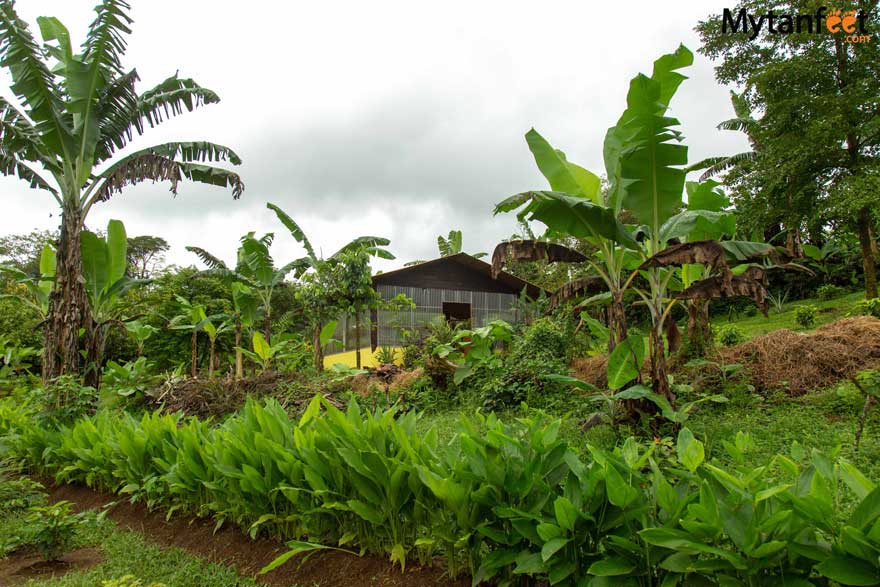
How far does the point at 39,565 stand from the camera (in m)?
3.34

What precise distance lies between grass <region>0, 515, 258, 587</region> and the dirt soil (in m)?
0.08

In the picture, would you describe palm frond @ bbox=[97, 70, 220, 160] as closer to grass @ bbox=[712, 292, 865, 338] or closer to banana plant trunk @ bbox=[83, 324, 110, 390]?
banana plant trunk @ bbox=[83, 324, 110, 390]

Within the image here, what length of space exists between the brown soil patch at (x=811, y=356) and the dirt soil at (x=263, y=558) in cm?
460

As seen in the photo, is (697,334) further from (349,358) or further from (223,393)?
(349,358)

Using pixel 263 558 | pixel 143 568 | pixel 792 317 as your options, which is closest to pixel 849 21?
pixel 792 317

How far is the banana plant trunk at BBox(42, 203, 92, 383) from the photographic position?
22.5ft

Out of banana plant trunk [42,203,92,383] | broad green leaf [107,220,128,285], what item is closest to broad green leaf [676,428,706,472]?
banana plant trunk [42,203,92,383]

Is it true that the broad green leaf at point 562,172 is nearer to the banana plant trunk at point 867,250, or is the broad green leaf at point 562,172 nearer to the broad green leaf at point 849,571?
the broad green leaf at point 849,571

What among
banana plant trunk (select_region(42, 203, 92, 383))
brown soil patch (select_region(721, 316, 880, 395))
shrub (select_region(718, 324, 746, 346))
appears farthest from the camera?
shrub (select_region(718, 324, 746, 346))

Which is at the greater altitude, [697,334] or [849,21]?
[849,21]

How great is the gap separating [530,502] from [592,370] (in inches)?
192

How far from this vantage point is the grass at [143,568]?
2908 mm

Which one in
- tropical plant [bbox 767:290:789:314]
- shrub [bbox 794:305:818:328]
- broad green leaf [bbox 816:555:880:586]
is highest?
tropical plant [bbox 767:290:789:314]

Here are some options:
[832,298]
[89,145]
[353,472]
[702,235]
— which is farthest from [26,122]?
[832,298]
